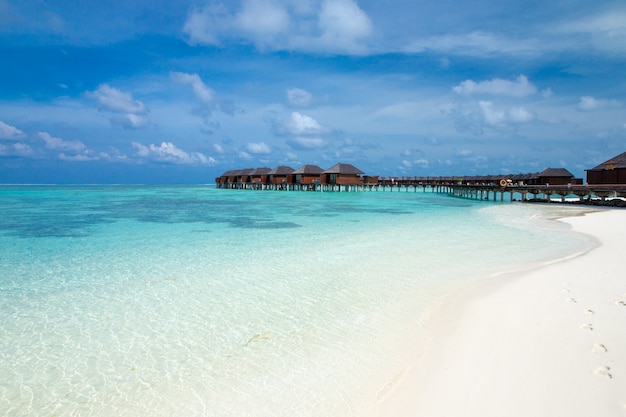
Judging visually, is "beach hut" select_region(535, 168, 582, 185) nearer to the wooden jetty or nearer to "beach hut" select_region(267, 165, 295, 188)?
the wooden jetty

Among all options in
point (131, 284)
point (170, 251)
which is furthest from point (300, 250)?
point (131, 284)

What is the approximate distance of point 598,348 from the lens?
344 cm

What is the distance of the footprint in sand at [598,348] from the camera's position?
3.39 m

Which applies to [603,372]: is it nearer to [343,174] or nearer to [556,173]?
[556,173]

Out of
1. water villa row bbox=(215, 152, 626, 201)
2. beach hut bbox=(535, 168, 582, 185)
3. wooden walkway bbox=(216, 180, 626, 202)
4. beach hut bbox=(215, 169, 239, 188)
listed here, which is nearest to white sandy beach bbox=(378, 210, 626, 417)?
wooden walkway bbox=(216, 180, 626, 202)

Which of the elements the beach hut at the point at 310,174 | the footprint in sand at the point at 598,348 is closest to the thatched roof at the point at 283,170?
the beach hut at the point at 310,174

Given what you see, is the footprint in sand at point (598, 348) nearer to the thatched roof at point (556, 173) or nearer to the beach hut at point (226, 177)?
the thatched roof at point (556, 173)

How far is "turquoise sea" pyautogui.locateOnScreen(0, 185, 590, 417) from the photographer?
3127 millimetres

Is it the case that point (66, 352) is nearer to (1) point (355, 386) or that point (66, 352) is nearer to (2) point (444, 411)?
(1) point (355, 386)

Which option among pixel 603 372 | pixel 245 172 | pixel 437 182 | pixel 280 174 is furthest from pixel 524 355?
pixel 245 172

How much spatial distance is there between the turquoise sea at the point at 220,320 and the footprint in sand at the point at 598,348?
1.57m

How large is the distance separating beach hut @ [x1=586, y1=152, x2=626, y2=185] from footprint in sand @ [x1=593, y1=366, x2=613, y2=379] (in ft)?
93.0

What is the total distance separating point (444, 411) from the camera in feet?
8.80

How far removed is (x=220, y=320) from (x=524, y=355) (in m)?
3.40
